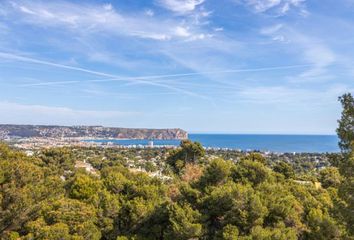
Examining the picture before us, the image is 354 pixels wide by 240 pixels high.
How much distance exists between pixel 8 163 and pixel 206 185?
9613 mm

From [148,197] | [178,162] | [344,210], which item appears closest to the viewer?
[344,210]

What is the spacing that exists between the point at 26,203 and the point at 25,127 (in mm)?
201172

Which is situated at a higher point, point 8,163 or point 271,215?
point 8,163

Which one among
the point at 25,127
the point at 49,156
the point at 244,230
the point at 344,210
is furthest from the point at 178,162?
the point at 25,127

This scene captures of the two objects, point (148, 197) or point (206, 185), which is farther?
point (148, 197)

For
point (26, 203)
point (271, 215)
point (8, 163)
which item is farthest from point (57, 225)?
point (271, 215)

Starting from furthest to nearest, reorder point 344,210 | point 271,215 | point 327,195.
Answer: point 327,195, point 271,215, point 344,210

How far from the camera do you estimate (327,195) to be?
2073 centimetres

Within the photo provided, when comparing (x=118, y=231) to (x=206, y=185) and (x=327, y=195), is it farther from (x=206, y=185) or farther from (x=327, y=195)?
(x=327, y=195)

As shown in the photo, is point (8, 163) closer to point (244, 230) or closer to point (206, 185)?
point (206, 185)

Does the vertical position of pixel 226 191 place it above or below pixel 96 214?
above

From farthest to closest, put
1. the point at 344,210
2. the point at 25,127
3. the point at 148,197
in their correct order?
the point at 25,127 → the point at 148,197 → the point at 344,210

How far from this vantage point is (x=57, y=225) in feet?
42.9

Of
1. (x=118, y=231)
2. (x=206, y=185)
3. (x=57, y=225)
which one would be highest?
(x=206, y=185)
